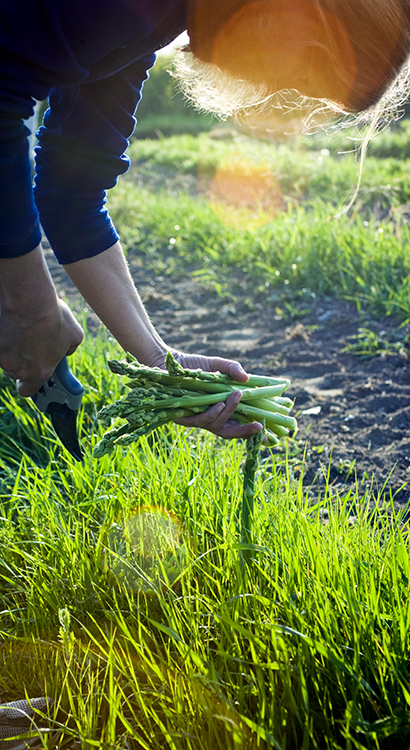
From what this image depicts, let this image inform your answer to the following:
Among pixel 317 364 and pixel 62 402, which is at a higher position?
pixel 317 364

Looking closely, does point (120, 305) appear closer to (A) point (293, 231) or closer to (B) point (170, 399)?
(B) point (170, 399)

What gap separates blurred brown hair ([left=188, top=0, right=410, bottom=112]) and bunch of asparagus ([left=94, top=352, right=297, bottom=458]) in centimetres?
83

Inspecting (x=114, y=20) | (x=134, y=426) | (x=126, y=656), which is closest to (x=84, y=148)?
(x=114, y=20)

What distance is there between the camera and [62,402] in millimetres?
2111

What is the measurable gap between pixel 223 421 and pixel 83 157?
0.90 meters

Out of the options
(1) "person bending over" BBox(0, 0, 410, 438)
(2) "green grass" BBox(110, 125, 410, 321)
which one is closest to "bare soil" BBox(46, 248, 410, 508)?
(2) "green grass" BBox(110, 125, 410, 321)

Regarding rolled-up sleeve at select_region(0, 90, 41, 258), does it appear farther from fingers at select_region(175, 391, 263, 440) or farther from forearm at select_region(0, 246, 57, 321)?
fingers at select_region(175, 391, 263, 440)

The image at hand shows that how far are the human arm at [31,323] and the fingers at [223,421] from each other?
1.51ft

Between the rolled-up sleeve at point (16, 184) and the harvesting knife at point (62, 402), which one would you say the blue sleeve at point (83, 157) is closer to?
the rolled-up sleeve at point (16, 184)

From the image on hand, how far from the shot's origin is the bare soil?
225cm

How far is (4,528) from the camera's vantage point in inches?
67.7

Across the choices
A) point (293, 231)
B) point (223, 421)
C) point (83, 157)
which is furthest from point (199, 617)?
point (293, 231)

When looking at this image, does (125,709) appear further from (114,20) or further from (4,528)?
(114,20)

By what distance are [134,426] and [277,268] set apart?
10.2 ft
